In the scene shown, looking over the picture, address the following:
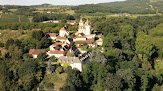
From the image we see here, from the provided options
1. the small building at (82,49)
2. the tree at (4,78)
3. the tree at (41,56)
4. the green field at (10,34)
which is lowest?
the tree at (4,78)

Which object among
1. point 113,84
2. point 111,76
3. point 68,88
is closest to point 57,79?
point 68,88

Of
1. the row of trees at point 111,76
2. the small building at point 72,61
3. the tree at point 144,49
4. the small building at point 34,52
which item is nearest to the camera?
the row of trees at point 111,76

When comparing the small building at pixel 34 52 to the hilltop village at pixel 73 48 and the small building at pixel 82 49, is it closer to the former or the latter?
the hilltop village at pixel 73 48

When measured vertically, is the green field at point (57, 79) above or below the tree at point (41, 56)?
below

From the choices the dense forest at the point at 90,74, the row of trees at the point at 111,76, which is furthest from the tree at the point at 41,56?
the row of trees at the point at 111,76

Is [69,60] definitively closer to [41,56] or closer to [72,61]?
[72,61]

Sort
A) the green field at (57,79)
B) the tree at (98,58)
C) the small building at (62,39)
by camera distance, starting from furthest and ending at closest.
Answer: the small building at (62,39) < the tree at (98,58) < the green field at (57,79)

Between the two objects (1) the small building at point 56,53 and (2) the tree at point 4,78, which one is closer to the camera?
(2) the tree at point 4,78

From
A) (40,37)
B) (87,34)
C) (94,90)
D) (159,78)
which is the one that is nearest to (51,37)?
(40,37)

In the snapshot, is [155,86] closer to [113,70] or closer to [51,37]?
[113,70]
